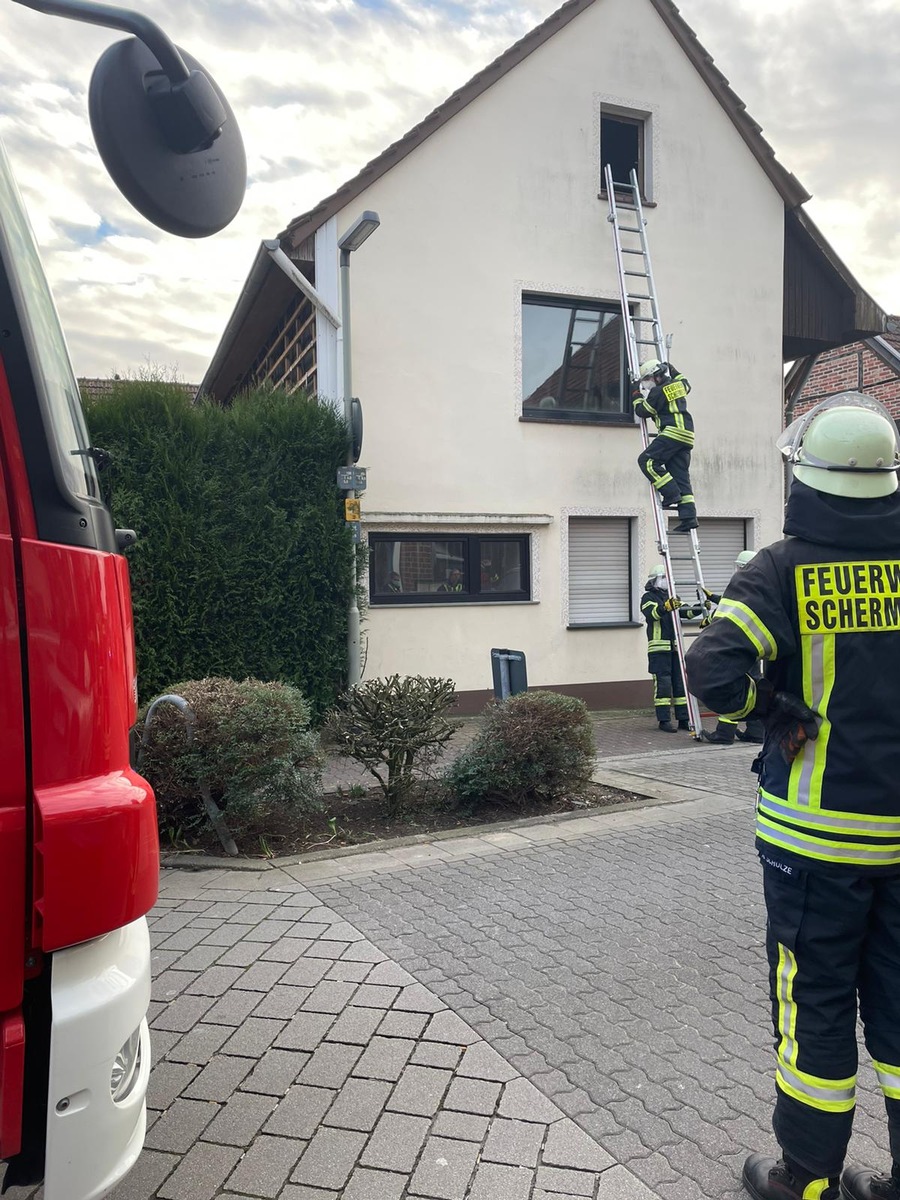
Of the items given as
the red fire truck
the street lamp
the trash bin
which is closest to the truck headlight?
the red fire truck

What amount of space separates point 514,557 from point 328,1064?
29.9 ft

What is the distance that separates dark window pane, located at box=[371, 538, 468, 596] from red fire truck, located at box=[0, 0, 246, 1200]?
910 cm

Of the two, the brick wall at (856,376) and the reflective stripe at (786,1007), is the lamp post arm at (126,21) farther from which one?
the brick wall at (856,376)

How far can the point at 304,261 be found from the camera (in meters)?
11.4

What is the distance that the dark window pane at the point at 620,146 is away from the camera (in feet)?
41.8

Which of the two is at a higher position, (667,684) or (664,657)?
(664,657)

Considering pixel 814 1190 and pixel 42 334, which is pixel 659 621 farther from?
pixel 42 334

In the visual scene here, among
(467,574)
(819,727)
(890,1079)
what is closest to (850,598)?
(819,727)

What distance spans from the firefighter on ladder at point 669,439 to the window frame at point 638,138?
3.52 m

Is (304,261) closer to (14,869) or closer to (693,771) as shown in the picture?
(693,771)

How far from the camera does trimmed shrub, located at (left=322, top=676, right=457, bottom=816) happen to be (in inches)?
239

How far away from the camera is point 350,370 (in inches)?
412

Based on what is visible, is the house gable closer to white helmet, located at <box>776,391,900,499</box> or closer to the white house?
the white house

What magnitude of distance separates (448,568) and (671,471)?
2950 mm
